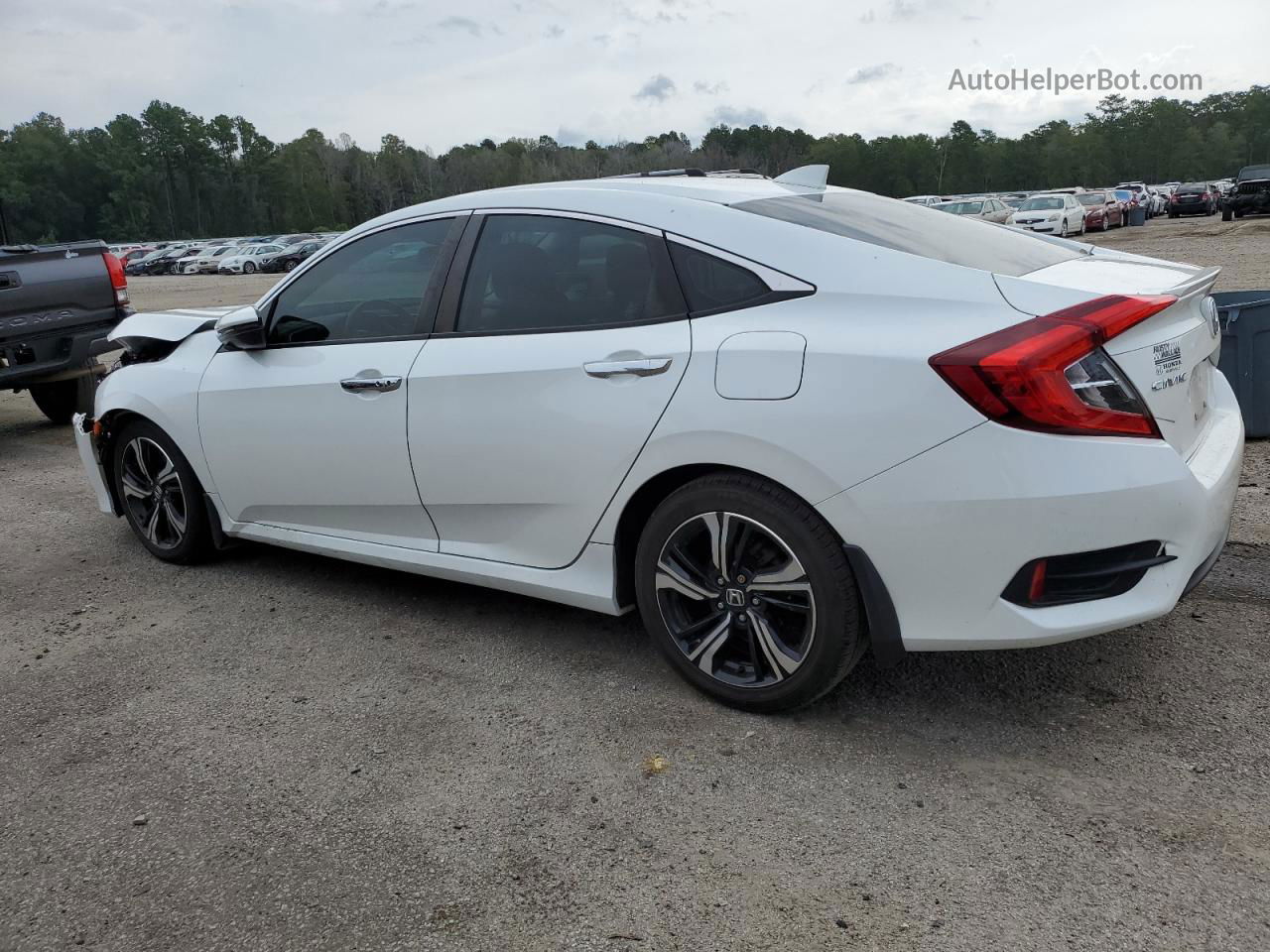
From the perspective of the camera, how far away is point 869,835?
8.54ft

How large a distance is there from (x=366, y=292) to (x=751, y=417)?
1.80 metres

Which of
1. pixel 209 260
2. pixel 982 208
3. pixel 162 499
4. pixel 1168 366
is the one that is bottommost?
pixel 162 499

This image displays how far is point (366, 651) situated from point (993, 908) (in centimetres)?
237

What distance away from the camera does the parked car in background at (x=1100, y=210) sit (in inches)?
1537

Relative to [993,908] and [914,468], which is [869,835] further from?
[914,468]

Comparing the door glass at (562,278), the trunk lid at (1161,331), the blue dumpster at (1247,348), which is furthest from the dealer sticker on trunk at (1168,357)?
the blue dumpster at (1247,348)

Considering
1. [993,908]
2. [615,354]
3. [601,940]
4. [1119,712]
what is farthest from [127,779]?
[1119,712]

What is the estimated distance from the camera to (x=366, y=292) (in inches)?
157

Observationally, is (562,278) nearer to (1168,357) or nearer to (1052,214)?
(1168,357)

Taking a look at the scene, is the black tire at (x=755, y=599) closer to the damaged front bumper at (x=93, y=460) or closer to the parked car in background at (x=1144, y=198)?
the damaged front bumper at (x=93, y=460)

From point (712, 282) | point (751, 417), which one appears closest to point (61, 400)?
point (712, 282)

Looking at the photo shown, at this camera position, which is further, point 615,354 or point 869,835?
point 615,354

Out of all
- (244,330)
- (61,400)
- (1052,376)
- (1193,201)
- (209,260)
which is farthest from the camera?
(209,260)

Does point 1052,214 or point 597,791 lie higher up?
point 1052,214
